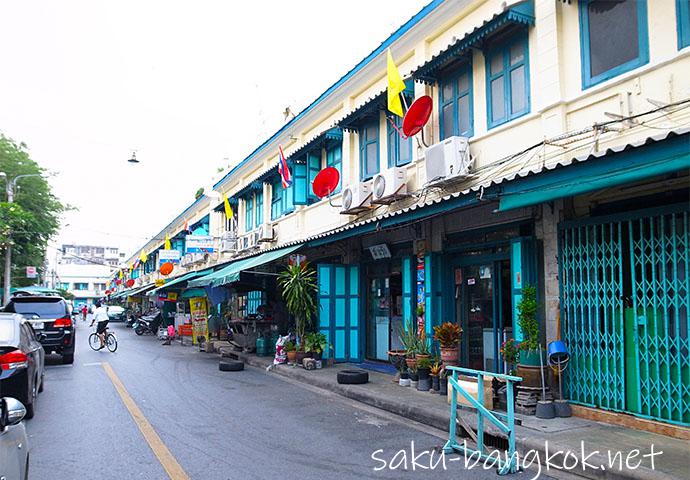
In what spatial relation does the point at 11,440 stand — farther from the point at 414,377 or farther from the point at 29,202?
the point at 29,202

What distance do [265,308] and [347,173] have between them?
6064 mm

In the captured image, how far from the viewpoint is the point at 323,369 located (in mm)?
13750

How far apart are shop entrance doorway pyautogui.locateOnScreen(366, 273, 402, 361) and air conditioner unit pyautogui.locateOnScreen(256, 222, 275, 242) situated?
625cm

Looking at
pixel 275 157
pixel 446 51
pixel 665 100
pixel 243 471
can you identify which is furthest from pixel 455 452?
pixel 275 157

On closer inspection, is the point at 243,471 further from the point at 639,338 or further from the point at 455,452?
the point at 639,338

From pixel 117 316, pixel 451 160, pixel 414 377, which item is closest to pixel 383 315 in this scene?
pixel 414 377

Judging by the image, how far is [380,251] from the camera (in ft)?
45.0

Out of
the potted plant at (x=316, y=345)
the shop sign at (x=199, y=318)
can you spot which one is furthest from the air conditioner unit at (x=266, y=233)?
the potted plant at (x=316, y=345)

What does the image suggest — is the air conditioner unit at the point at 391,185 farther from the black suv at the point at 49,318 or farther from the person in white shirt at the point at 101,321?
the person in white shirt at the point at 101,321

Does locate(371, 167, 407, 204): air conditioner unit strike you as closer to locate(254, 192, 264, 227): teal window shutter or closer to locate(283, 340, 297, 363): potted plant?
locate(283, 340, 297, 363): potted plant

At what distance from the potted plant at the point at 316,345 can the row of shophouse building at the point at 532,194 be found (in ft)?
1.41

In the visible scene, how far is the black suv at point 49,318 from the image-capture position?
15102 mm

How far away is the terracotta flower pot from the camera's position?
32.4ft

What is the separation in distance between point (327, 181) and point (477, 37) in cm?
624
